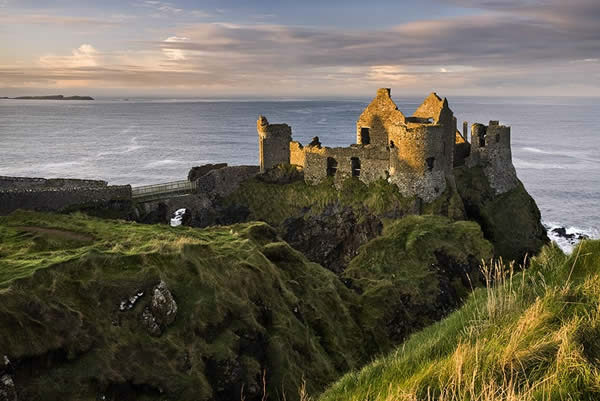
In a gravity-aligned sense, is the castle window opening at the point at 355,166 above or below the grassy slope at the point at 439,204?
above

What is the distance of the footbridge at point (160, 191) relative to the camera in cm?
4481

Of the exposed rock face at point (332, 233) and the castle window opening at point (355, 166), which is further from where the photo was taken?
the castle window opening at point (355, 166)

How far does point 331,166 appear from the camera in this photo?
49.8m

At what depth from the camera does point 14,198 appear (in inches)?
1409

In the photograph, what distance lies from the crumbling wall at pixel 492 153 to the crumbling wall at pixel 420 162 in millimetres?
8321

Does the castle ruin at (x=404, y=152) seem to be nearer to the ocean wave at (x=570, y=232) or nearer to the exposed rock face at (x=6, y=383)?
the ocean wave at (x=570, y=232)

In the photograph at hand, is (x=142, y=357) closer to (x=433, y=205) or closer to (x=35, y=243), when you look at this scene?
(x=35, y=243)

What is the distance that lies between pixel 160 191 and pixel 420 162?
2458 cm

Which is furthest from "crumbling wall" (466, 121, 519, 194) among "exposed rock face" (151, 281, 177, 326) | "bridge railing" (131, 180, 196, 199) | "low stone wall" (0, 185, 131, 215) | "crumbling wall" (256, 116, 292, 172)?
"exposed rock face" (151, 281, 177, 326)

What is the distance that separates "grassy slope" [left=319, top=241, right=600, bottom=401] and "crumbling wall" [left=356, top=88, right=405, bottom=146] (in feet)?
137

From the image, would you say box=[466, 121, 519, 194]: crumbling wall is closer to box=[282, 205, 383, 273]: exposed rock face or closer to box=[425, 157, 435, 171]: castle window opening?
box=[425, 157, 435, 171]: castle window opening

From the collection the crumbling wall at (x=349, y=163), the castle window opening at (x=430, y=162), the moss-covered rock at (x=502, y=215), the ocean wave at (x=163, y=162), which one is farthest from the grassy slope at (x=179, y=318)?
the ocean wave at (x=163, y=162)

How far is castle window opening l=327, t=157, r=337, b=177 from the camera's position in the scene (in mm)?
49500

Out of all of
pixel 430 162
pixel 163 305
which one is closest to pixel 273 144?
pixel 430 162
